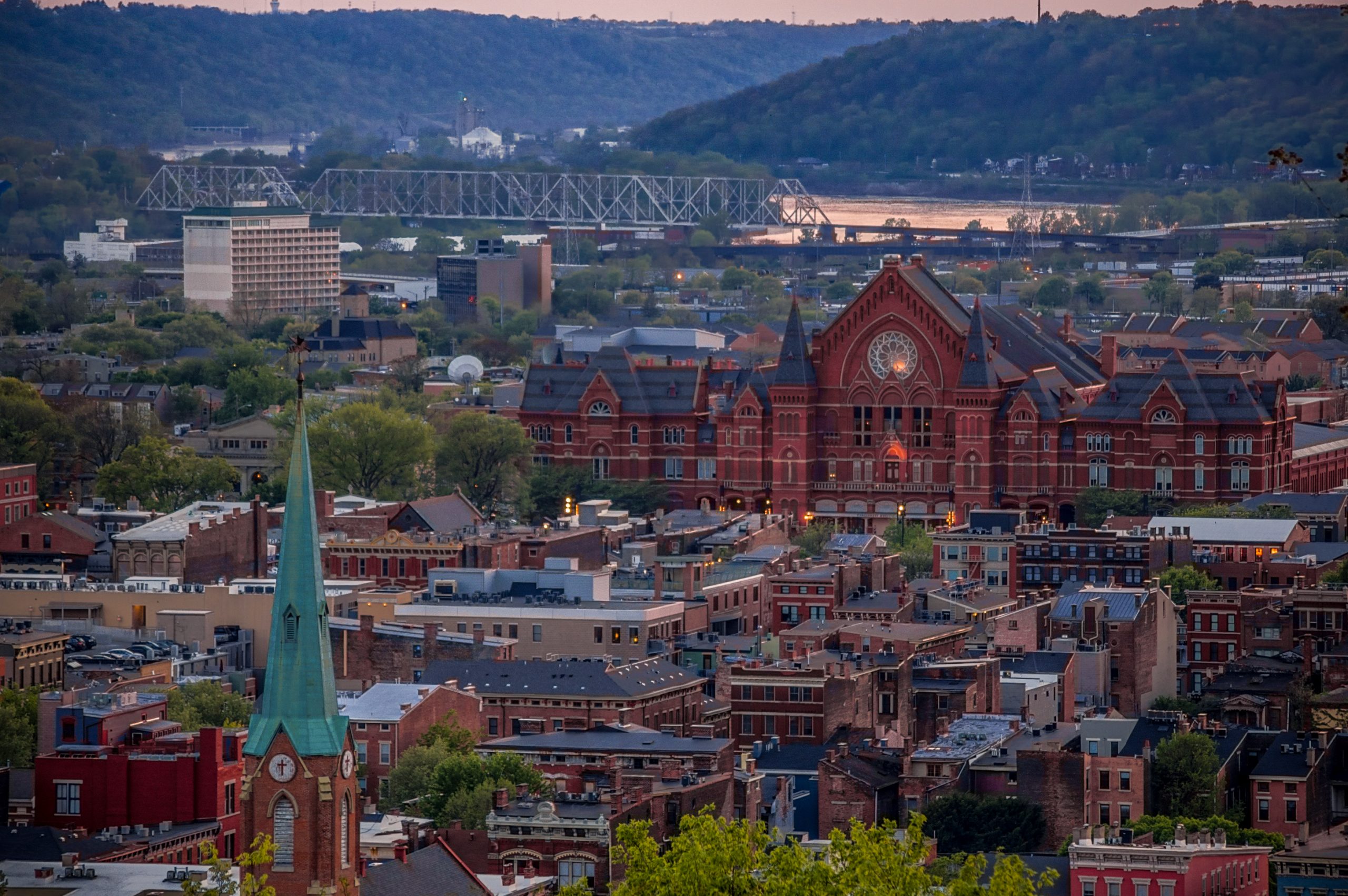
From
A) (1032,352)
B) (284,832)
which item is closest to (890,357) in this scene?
(1032,352)

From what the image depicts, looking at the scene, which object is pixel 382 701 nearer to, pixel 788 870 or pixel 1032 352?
pixel 788 870

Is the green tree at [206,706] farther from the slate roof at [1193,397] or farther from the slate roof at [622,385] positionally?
the slate roof at [622,385]

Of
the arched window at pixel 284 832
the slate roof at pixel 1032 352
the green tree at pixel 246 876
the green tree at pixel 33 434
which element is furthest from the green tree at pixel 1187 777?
the green tree at pixel 33 434

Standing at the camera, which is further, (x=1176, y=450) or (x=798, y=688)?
(x=1176, y=450)

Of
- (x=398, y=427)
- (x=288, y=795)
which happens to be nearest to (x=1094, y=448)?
(x=398, y=427)

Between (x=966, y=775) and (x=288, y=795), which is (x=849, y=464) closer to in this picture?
(x=966, y=775)

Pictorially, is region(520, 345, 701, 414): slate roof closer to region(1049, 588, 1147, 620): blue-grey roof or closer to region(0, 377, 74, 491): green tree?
region(0, 377, 74, 491): green tree

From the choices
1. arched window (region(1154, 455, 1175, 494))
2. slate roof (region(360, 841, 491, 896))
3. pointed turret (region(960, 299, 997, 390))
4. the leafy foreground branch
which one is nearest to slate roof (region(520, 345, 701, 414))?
pointed turret (region(960, 299, 997, 390))
